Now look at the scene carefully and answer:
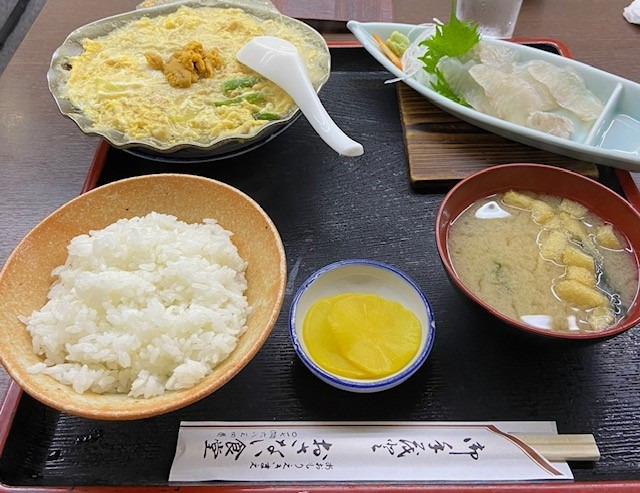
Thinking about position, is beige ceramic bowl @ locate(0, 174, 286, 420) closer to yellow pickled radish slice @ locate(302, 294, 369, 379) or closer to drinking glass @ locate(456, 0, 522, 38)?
yellow pickled radish slice @ locate(302, 294, 369, 379)

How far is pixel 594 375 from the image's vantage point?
1.34m

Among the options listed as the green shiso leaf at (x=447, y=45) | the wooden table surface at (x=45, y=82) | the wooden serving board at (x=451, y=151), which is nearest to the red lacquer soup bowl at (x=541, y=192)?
the wooden serving board at (x=451, y=151)

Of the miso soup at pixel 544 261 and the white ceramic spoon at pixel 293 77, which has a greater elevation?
the white ceramic spoon at pixel 293 77

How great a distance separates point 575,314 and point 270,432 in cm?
80

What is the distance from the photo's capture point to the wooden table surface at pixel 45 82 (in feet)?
5.84

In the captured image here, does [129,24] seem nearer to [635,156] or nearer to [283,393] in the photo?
[283,393]

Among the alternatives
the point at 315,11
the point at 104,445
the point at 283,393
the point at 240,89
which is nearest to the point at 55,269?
the point at 104,445

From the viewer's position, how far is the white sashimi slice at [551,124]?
1.87 metres

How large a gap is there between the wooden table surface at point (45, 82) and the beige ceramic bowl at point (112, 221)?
0.75ft

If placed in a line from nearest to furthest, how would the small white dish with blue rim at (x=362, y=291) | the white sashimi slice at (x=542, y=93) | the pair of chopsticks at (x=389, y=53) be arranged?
the small white dish with blue rim at (x=362, y=291)
the white sashimi slice at (x=542, y=93)
the pair of chopsticks at (x=389, y=53)

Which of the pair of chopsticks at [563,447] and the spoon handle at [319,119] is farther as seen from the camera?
the spoon handle at [319,119]

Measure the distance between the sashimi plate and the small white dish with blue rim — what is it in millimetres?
802

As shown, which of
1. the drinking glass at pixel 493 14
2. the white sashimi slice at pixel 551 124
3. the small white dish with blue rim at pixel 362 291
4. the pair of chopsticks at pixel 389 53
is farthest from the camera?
the drinking glass at pixel 493 14

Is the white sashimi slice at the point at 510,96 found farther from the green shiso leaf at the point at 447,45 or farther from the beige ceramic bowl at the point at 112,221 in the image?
the beige ceramic bowl at the point at 112,221
